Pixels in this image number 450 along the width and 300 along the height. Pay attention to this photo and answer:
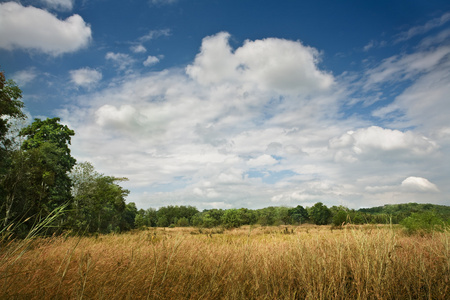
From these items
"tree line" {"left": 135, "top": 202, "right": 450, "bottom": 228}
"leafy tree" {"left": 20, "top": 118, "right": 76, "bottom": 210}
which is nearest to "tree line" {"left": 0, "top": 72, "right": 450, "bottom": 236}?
"leafy tree" {"left": 20, "top": 118, "right": 76, "bottom": 210}

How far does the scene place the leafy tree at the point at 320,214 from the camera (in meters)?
68.8

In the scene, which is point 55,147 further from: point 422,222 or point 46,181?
point 422,222

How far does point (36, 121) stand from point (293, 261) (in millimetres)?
33476

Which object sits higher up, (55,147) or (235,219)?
(55,147)

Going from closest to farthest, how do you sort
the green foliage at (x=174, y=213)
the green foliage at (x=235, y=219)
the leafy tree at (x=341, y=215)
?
the leafy tree at (x=341, y=215)
the green foliage at (x=235, y=219)
the green foliage at (x=174, y=213)

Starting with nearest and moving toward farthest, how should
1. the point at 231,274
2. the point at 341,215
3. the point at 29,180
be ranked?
the point at 231,274
the point at 341,215
the point at 29,180

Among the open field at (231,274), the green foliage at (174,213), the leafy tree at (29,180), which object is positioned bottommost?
the green foliage at (174,213)

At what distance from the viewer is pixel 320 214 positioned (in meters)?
69.7

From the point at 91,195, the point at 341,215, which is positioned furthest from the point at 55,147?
the point at 341,215

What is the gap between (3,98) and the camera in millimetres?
18438

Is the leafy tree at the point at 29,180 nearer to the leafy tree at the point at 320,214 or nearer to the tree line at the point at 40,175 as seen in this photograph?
the tree line at the point at 40,175

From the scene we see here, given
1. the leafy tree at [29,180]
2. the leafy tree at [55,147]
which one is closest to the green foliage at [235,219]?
the leafy tree at [55,147]

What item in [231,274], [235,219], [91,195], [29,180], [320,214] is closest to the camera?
[231,274]

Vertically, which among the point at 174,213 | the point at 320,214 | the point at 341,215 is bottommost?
the point at 174,213
